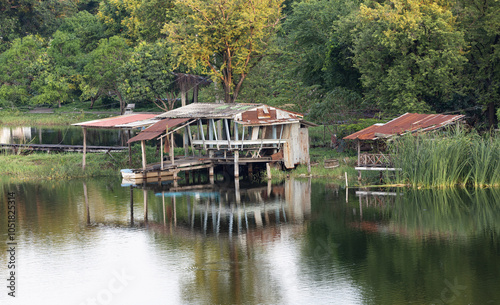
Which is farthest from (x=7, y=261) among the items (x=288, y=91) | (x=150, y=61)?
(x=150, y=61)

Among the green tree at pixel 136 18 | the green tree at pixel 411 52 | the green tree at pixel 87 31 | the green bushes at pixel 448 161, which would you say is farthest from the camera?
the green tree at pixel 87 31

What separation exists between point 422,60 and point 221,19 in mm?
15147

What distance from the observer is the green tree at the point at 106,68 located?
71.2 m

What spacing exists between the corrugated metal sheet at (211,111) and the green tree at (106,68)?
30.0m

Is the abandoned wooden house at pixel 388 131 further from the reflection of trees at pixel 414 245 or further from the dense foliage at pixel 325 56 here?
the dense foliage at pixel 325 56

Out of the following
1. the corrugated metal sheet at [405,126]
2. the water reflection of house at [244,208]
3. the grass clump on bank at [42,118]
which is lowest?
the water reflection of house at [244,208]

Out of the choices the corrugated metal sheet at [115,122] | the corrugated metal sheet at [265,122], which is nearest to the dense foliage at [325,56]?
the corrugated metal sheet at [265,122]

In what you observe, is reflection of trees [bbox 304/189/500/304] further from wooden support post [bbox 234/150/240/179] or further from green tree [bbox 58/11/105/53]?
green tree [bbox 58/11/105/53]

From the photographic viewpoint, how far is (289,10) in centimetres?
7481

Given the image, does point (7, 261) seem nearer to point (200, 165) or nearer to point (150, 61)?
point (200, 165)

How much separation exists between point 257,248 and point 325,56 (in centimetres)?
2954

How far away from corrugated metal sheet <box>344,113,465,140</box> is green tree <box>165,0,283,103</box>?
15.6 meters

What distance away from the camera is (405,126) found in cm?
3494

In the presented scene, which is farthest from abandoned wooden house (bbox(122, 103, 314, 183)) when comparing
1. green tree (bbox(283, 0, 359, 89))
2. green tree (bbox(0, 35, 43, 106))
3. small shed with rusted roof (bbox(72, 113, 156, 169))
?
green tree (bbox(0, 35, 43, 106))
